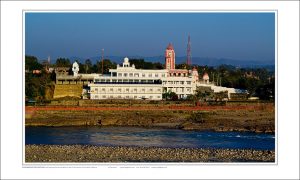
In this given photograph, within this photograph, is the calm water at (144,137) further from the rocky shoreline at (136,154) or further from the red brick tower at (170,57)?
the red brick tower at (170,57)

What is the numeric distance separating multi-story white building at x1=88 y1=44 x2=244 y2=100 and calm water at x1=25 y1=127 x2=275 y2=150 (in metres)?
4.17

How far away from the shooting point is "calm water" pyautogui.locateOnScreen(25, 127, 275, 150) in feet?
33.2

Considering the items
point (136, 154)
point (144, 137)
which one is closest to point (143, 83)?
point (144, 137)

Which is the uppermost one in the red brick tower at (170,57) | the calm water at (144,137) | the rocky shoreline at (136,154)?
the red brick tower at (170,57)

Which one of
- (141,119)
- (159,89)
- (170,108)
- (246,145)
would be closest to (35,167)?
(246,145)

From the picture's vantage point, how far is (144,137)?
1110 cm

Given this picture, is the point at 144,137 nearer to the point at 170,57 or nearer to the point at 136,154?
the point at 136,154

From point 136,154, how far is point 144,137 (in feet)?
7.80

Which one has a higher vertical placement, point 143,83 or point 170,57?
point 170,57

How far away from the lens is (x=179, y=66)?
73.2 feet

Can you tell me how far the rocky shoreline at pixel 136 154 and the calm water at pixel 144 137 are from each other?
2.33 feet

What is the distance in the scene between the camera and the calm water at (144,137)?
398 inches

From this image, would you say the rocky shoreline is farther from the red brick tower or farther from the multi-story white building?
the red brick tower

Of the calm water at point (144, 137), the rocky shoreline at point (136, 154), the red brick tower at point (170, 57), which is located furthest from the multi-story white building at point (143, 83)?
the rocky shoreline at point (136, 154)
